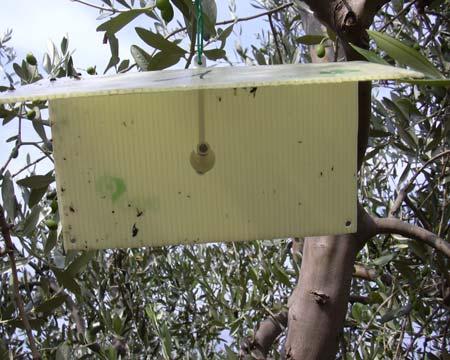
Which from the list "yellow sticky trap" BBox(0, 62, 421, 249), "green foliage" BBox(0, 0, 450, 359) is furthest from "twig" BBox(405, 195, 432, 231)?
"yellow sticky trap" BBox(0, 62, 421, 249)

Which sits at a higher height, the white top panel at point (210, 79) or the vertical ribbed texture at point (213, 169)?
the white top panel at point (210, 79)

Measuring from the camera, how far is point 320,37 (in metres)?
1.60

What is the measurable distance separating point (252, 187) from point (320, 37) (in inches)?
26.3

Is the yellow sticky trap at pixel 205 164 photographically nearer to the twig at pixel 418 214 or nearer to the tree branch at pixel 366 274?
the twig at pixel 418 214

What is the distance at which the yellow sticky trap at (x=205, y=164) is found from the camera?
1021 millimetres

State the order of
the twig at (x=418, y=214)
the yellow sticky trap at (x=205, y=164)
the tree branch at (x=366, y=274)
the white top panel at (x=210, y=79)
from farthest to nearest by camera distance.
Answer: the tree branch at (x=366, y=274) → the twig at (x=418, y=214) → the yellow sticky trap at (x=205, y=164) → the white top panel at (x=210, y=79)

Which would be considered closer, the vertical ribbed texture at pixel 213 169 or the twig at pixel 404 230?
the vertical ribbed texture at pixel 213 169

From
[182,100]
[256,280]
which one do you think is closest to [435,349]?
[256,280]

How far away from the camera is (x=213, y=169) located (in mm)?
1046

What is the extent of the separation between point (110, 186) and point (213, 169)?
16cm

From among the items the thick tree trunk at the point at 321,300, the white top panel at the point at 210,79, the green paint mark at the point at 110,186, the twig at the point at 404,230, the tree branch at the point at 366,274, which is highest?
the white top panel at the point at 210,79

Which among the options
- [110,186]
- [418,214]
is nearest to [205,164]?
[110,186]

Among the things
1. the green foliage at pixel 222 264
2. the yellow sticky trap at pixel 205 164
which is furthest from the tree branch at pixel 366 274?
the yellow sticky trap at pixel 205 164

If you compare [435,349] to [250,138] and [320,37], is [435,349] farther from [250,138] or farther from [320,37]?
[250,138]
